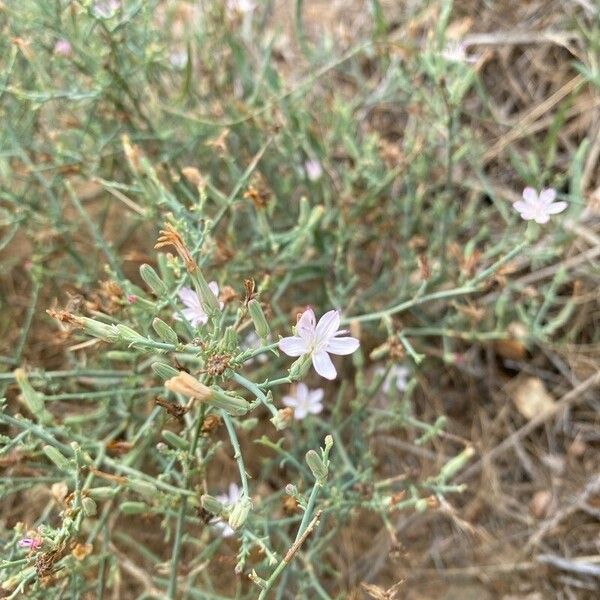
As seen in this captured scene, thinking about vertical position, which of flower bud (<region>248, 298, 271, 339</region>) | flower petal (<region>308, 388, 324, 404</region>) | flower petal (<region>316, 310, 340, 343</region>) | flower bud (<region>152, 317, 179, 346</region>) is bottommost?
flower petal (<region>308, 388, 324, 404</region>)

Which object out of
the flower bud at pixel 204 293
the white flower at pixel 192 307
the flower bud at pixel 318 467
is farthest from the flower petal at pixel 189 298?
the flower bud at pixel 318 467

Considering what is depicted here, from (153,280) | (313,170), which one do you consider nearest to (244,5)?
(313,170)

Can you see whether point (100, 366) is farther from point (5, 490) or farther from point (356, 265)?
point (356, 265)

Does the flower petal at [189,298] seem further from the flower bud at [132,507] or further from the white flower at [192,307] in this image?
the flower bud at [132,507]

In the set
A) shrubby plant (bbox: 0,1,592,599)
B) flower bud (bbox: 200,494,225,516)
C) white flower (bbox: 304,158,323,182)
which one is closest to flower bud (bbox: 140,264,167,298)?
shrubby plant (bbox: 0,1,592,599)

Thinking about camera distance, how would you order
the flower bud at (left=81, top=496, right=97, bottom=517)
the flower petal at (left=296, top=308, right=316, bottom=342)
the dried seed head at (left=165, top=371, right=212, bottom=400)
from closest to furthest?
1. the dried seed head at (left=165, top=371, right=212, bottom=400)
2. the flower petal at (left=296, top=308, right=316, bottom=342)
3. the flower bud at (left=81, top=496, right=97, bottom=517)

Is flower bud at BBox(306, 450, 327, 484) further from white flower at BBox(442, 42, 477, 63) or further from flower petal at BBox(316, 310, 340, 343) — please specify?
white flower at BBox(442, 42, 477, 63)
